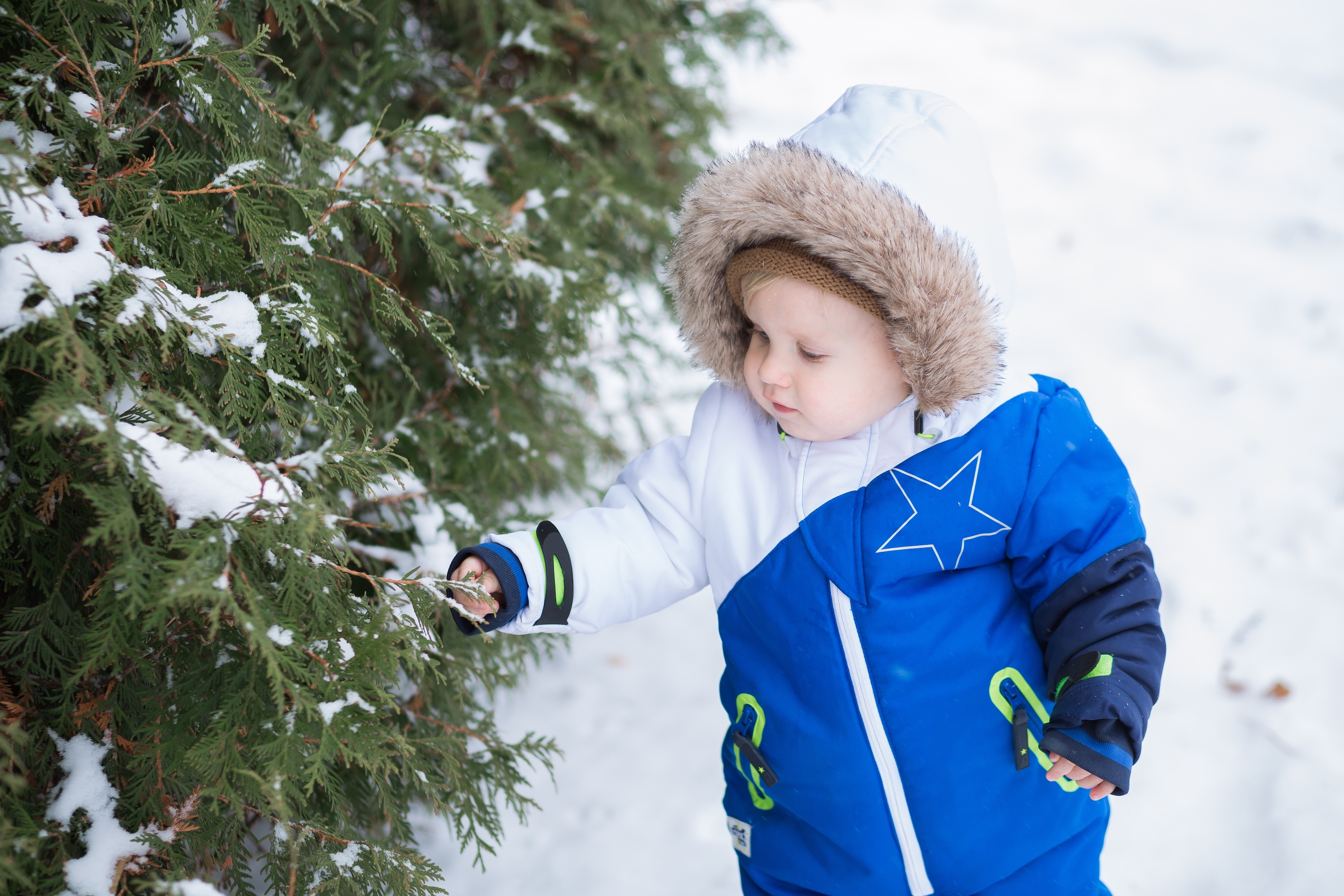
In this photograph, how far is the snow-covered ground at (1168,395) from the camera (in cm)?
256

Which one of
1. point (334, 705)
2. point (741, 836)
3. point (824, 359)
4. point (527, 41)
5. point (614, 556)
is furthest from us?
point (527, 41)

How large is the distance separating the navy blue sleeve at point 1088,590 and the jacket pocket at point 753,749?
0.55 metres

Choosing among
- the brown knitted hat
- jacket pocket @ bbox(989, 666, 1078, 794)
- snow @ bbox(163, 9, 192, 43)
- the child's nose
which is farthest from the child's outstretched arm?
snow @ bbox(163, 9, 192, 43)

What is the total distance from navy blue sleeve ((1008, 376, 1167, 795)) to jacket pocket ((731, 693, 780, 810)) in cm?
55

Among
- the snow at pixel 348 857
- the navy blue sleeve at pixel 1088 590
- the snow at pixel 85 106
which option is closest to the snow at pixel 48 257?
the snow at pixel 85 106

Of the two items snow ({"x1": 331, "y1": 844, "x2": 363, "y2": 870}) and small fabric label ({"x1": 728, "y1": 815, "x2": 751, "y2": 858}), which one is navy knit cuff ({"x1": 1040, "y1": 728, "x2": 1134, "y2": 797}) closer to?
small fabric label ({"x1": 728, "y1": 815, "x2": 751, "y2": 858})

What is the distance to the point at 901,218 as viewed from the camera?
1489 mm

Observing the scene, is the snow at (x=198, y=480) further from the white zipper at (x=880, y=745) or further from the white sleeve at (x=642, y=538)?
the white zipper at (x=880, y=745)

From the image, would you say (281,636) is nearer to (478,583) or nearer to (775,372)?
(478,583)

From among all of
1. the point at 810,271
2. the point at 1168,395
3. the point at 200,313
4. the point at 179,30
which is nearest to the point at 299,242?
the point at 200,313

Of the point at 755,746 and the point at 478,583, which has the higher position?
the point at 478,583

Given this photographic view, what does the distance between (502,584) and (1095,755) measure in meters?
1.06

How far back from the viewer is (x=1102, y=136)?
5.26 m

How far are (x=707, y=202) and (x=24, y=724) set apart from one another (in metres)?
1.43
